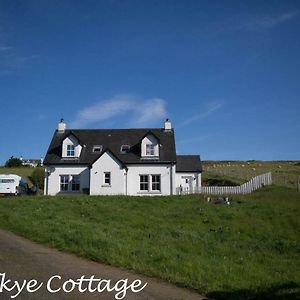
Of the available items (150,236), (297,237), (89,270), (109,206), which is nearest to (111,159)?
(109,206)

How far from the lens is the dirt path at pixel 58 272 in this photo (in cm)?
889

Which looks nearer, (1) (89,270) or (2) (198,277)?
(2) (198,277)

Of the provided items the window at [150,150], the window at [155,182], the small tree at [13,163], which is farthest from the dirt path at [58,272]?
the small tree at [13,163]

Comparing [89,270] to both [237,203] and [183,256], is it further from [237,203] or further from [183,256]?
[237,203]

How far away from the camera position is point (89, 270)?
11055 mm

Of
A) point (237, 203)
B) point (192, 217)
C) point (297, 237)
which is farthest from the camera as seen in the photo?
point (237, 203)

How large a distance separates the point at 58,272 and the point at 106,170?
29.0 meters

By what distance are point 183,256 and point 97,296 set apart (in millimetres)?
4248

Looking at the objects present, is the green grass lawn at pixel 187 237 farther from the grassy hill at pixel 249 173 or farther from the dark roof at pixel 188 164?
the dark roof at pixel 188 164

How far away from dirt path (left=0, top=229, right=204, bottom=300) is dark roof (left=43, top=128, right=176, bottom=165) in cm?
2648

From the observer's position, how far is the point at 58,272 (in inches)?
419

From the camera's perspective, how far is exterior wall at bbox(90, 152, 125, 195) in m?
39.5

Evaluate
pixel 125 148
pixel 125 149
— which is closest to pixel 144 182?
pixel 125 149

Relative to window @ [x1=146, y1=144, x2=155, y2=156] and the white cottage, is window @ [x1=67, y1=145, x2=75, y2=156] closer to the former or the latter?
the white cottage
